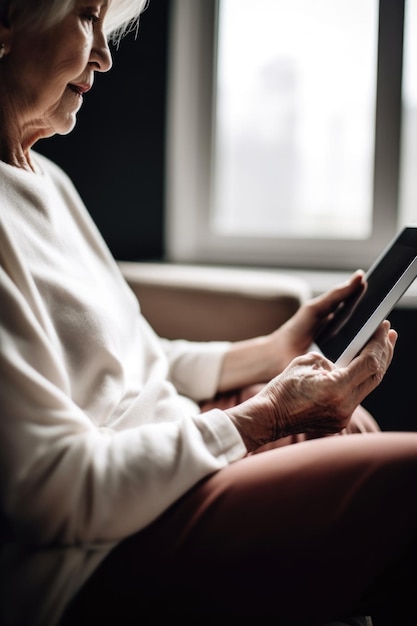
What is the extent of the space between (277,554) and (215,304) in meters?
0.75

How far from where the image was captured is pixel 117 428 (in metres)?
0.80

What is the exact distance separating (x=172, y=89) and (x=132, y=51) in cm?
19

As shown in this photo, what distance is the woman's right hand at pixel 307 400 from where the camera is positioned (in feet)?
2.32

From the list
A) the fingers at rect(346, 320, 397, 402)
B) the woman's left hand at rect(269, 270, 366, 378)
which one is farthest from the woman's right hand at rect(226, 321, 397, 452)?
the woman's left hand at rect(269, 270, 366, 378)

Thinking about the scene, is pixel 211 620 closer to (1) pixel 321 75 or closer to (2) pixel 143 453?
(2) pixel 143 453

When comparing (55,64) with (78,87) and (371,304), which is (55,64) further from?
(371,304)

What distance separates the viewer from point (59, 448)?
60cm

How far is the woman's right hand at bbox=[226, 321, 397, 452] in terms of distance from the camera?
71cm

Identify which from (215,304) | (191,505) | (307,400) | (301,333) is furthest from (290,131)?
(191,505)

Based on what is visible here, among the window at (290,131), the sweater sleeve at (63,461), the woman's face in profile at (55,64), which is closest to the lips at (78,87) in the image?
the woman's face in profile at (55,64)

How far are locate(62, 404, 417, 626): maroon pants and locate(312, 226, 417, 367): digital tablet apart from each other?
18 centimetres

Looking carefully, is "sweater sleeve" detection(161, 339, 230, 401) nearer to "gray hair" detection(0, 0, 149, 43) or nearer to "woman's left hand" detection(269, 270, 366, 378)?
"woman's left hand" detection(269, 270, 366, 378)

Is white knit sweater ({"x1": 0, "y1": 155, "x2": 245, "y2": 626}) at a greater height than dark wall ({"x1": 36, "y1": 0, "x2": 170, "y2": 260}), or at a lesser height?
lesser

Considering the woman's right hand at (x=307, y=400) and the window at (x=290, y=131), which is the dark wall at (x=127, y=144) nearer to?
the window at (x=290, y=131)
